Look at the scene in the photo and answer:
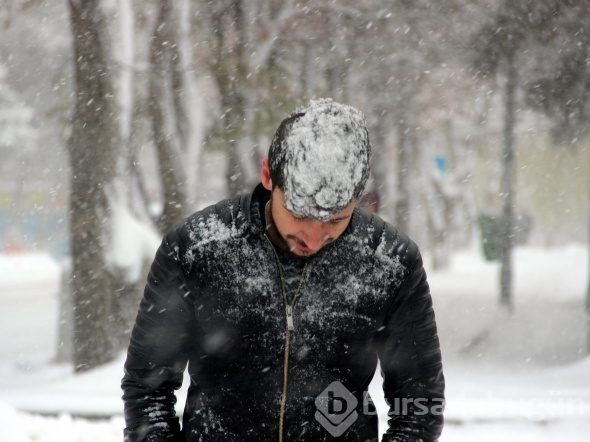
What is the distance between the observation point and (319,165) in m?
1.48

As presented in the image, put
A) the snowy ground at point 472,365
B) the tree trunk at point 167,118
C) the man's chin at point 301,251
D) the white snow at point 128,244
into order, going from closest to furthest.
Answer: the man's chin at point 301,251 → the snowy ground at point 472,365 → the white snow at point 128,244 → the tree trunk at point 167,118

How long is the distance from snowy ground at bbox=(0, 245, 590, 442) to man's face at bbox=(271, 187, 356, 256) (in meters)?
3.93

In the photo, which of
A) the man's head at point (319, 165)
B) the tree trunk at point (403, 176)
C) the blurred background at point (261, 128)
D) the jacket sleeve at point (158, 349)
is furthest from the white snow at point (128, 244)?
the tree trunk at point (403, 176)

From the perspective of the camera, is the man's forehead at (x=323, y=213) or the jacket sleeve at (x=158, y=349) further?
the jacket sleeve at (x=158, y=349)

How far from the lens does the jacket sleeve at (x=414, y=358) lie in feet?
5.51

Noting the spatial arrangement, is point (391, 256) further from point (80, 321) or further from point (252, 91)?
point (252, 91)

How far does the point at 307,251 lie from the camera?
161 centimetres

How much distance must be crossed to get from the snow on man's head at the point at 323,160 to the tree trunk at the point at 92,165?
708cm

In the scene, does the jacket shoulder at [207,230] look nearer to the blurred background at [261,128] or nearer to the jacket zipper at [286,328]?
the jacket zipper at [286,328]

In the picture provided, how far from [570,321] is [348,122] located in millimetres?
12563

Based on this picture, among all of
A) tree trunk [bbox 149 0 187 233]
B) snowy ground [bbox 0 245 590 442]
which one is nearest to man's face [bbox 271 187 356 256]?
snowy ground [bbox 0 245 590 442]

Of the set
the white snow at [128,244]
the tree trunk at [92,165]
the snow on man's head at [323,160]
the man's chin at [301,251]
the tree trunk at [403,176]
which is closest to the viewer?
the snow on man's head at [323,160]

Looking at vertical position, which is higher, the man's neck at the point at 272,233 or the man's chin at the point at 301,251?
the man's neck at the point at 272,233

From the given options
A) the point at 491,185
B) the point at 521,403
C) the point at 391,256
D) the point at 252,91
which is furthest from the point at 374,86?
the point at 391,256
